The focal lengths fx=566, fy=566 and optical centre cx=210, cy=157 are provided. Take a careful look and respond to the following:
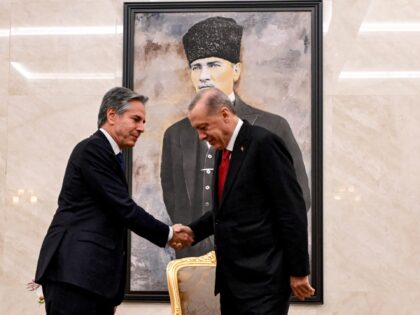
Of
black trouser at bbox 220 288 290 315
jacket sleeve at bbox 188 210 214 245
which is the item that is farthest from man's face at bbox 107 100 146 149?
black trouser at bbox 220 288 290 315

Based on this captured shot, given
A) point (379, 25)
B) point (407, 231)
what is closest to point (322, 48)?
point (379, 25)

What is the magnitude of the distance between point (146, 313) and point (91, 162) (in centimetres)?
174

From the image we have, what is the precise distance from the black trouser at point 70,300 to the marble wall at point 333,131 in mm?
1571

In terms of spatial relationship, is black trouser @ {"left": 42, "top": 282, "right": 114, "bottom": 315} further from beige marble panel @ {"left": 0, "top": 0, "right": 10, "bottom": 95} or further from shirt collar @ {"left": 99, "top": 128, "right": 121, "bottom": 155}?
beige marble panel @ {"left": 0, "top": 0, "right": 10, "bottom": 95}

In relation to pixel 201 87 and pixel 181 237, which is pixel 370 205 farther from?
pixel 181 237

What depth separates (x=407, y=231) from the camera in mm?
3820

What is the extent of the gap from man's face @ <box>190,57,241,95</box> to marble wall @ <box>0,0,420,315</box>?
1.82ft

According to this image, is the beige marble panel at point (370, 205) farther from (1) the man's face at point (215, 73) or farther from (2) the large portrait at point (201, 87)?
(1) the man's face at point (215, 73)

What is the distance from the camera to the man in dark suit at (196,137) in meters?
3.88

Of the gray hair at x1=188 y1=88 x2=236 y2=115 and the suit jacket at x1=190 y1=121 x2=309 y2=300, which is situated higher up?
the gray hair at x1=188 y1=88 x2=236 y2=115

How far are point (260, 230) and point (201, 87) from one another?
1909mm

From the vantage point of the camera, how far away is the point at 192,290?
2930 mm

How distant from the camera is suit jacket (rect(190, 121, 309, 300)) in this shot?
221cm

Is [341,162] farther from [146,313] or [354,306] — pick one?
[146,313]
